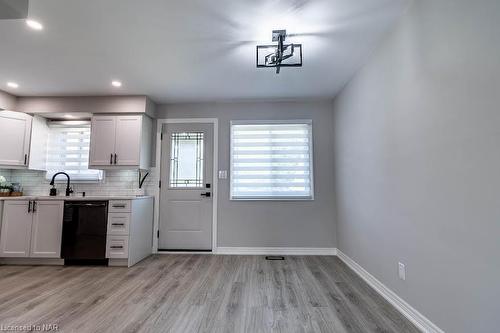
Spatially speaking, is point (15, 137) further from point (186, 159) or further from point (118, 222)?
point (186, 159)

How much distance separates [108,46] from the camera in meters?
2.52

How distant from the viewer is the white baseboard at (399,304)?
1.76 m

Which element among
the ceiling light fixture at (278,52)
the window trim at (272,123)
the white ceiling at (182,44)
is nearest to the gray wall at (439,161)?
the white ceiling at (182,44)

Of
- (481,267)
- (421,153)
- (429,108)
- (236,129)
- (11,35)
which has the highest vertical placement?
(11,35)

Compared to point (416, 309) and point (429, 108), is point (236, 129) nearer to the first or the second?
point (429, 108)

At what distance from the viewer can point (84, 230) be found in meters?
3.35

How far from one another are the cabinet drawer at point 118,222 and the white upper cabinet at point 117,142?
2.59ft

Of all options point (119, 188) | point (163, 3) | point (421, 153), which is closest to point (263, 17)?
point (163, 3)

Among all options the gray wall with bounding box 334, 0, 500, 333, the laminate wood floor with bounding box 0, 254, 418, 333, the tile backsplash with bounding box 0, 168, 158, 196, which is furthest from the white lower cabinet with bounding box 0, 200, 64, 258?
the gray wall with bounding box 334, 0, 500, 333

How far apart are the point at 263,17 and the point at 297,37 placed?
1.50ft

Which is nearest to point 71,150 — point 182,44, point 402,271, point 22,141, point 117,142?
point 22,141

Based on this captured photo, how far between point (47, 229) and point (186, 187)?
196cm

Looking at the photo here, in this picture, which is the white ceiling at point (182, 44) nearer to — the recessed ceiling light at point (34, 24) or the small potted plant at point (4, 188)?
the recessed ceiling light at point (34, 24)

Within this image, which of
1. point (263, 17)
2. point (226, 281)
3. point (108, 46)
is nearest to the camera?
point (263, 17)
